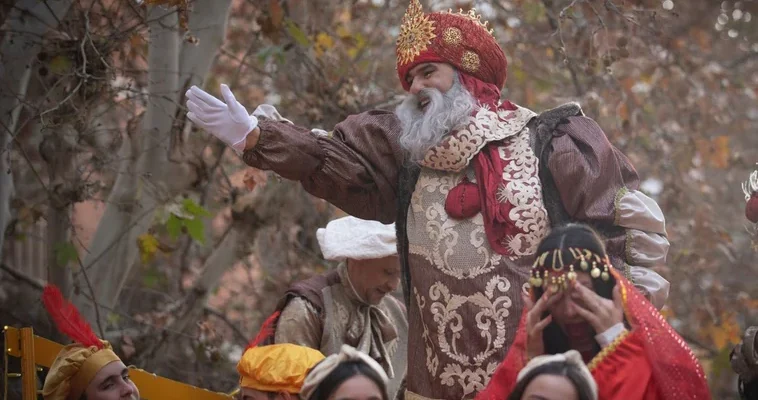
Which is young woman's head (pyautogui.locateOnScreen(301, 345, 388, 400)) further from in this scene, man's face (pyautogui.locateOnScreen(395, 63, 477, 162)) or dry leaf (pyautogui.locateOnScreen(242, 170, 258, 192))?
dry leaf (pyautogui.locateOnScreen(242, 170, 258, 192))

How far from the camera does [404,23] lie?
5070 millimetres

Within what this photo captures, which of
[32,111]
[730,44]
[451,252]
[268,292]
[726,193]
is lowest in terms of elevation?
[726,193]

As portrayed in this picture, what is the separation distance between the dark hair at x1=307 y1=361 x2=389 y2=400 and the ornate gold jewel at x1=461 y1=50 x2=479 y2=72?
4.59 ft

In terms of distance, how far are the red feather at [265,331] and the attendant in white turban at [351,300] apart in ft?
→ 0.18

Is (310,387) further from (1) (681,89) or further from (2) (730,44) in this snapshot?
(2) (730,44)

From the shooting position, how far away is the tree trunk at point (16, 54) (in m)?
6.01

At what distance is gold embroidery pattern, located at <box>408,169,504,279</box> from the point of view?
15.2ft

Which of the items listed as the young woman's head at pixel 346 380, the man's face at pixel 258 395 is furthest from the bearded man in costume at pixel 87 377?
the young woman's head at pixel 346 380

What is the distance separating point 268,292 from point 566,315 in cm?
646

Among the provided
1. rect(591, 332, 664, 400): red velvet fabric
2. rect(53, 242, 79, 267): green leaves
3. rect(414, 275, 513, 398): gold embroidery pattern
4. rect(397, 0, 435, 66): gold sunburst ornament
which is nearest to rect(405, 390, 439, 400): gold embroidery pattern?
rect(414, 275, 513, 398): gold embroidery pattern

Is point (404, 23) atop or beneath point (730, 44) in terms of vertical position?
atop

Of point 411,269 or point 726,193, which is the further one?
point 726,193

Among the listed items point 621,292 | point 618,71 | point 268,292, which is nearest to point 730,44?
point 618,71

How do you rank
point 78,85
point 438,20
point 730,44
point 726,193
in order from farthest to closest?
point 726,193, point 730,44, point 78,85, point 438,20
